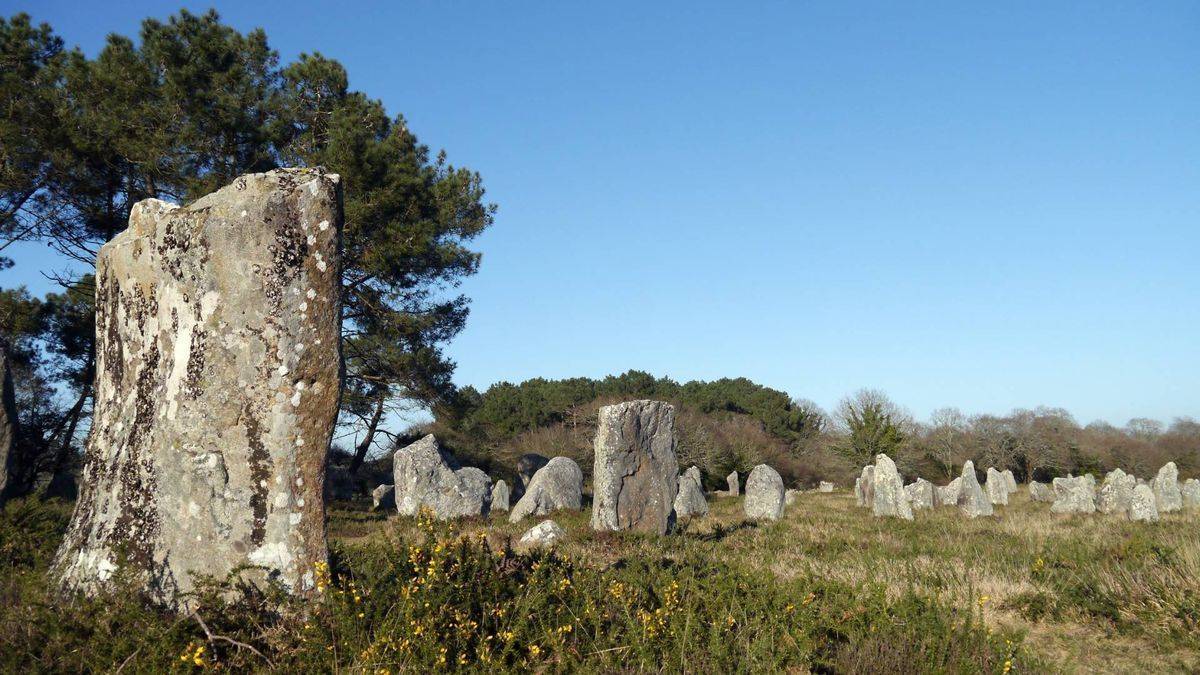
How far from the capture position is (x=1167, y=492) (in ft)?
70.2

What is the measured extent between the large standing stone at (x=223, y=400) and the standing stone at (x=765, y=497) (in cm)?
1396

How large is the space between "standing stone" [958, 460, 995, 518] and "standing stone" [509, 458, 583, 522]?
31.6 feet

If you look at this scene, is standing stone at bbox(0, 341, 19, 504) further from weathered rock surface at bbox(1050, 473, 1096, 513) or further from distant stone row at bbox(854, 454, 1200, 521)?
weathered rock surface at bbox(1050, 473, 1096, 513)

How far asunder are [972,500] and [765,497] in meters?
5.89

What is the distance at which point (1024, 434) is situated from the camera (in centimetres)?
4222

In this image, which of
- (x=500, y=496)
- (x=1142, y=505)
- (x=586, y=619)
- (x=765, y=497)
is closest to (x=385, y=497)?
(x=500, y=496)

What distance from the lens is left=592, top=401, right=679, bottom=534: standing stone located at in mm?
13766

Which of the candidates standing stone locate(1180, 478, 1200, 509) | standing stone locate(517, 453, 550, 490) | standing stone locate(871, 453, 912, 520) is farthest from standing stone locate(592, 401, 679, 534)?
standing stone locate(1180, 478, 1200, 509)

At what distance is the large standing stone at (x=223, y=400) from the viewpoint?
180 inches

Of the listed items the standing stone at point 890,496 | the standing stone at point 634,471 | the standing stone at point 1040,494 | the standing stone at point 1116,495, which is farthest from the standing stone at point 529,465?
the standing stone at point 1116,495

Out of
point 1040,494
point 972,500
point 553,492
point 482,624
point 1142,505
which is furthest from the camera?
point 1040,494

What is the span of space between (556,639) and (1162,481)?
79.1ft

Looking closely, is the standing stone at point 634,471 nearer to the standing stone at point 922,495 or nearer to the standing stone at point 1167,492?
the standing stone at point 922,495

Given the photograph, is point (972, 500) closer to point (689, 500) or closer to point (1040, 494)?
point (689, 500)
